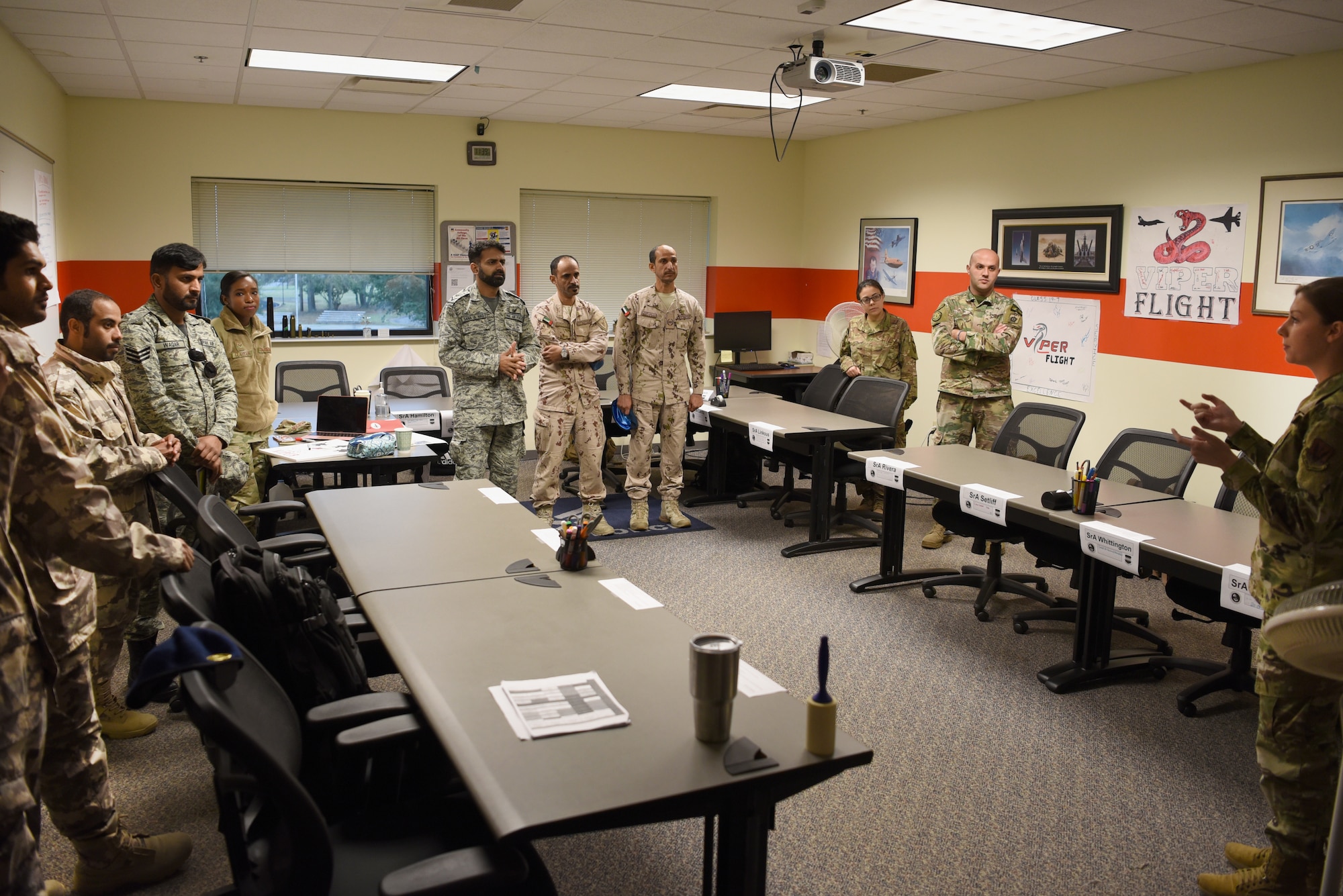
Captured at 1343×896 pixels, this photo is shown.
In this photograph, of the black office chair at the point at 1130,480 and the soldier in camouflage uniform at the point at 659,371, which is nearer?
the black office chair at the point at 1130,480

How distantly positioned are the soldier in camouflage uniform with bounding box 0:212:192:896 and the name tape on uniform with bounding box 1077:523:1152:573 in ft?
9.46

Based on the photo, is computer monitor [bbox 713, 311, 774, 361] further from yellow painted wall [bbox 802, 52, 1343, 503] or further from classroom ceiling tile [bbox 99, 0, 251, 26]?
classroom ceiling tile [bbox 99, 0, 251, 26]

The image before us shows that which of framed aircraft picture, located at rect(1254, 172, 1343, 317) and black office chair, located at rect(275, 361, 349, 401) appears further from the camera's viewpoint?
black office chair, located at rect(275, 361, 349, 401)

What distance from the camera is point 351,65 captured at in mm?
5992

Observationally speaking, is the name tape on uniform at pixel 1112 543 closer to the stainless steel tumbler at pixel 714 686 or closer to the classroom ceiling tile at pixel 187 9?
the stainless steel tumbler at pixel 714 686

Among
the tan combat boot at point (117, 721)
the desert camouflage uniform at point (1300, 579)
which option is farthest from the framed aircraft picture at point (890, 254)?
the tan combat boot at point (117, 721)

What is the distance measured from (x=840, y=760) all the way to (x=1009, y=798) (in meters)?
1.50

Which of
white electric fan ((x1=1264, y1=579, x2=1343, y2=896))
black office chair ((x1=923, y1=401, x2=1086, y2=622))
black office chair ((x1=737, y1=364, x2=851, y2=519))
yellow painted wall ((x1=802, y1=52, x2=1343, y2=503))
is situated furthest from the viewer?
black office chair ((x1=737, y1=364, x2=851, y2=519))

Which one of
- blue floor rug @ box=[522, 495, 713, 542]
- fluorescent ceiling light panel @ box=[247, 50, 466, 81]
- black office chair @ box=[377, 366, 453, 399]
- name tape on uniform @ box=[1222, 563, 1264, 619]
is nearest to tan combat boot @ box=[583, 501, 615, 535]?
blue floor rug @ box=[522, 495, 713, 542]

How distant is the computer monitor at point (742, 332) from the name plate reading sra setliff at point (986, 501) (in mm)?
4984

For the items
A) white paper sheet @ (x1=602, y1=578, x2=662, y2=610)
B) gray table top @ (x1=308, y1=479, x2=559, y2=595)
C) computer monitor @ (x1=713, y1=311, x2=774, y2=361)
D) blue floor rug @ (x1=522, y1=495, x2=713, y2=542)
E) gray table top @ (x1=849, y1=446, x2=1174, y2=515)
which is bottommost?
blue floor rug @ (x1=522, y1=495, x2=713, y2=542)

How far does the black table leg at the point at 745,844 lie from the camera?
1.76 metres

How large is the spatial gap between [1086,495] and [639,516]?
303 centimetres

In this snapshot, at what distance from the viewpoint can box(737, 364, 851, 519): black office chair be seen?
6.51m
